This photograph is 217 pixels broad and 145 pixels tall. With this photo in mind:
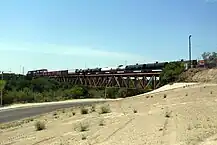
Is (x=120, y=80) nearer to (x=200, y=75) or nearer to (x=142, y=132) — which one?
(x=200, y=75)

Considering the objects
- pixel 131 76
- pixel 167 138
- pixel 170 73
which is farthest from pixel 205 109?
pixel 131 76

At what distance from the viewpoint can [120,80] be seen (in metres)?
77.3

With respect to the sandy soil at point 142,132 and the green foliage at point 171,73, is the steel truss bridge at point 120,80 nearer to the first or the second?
the green foliage at point 171,73

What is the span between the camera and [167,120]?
60.8ft

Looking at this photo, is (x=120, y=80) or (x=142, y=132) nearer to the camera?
(x=142, y=132)

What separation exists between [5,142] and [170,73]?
37964 millimetres

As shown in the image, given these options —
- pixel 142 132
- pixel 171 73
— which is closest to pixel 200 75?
pixel 171 73

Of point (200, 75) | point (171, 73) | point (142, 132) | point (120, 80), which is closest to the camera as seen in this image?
point (142, 132)

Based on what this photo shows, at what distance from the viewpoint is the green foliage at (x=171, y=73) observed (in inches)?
2109

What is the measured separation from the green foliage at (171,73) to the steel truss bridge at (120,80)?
256cm

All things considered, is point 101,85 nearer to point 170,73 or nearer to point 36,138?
point 170,73

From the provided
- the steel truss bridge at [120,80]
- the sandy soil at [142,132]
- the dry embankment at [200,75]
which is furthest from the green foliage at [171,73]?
the sandy soil at [142,132]

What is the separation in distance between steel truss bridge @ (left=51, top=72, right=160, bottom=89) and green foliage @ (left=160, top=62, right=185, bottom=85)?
8.39 ft

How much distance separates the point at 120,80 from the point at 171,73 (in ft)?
79.0
